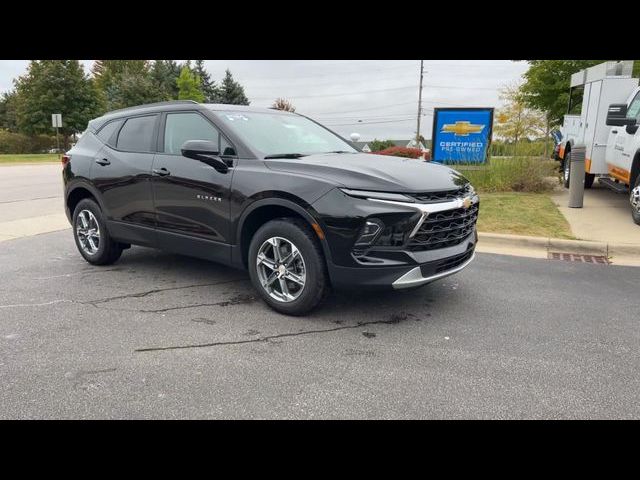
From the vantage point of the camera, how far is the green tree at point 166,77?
51.0 m

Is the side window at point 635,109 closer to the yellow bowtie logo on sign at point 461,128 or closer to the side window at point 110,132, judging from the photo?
the yellow bowtie logo on sign at point 461,128

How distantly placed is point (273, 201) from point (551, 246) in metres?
4.41

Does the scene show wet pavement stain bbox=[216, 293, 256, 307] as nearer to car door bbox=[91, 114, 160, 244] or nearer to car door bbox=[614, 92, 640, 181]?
car door bbox=[91, 114, 160, 244]

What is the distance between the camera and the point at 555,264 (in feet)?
19.6

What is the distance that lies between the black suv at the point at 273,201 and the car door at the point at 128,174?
0.05 ft

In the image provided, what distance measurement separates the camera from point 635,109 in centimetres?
854

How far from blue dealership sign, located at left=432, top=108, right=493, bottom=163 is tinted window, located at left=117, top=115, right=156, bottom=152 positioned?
8146 millimetres

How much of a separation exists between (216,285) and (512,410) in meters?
3.18

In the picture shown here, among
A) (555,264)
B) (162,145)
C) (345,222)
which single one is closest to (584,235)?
(555,264)

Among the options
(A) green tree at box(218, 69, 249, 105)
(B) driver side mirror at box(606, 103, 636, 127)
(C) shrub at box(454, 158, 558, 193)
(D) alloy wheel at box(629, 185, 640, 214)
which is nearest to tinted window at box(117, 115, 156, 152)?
(D) alloy wheel at box(629, 185, 640, 214)

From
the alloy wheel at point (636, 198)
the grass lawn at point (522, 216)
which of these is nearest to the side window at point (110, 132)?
the grass lawn at point (522, 216)

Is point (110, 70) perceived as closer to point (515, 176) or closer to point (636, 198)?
point (515, 176)

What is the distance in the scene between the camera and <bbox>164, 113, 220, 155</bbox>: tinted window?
15.2ft

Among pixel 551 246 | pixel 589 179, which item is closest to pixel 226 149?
pixel 551 246
